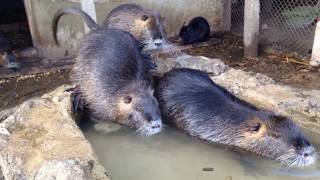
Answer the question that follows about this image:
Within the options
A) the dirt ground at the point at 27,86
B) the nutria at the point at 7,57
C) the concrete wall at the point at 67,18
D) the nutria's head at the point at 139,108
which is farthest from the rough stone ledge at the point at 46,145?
the concrete wall at the point at 67,18

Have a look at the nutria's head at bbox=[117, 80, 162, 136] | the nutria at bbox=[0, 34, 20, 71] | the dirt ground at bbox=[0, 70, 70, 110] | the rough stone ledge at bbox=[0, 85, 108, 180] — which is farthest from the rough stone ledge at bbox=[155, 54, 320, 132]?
the nutria at bbox=[0, 34, 20, 71]

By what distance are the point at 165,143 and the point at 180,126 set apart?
0.20m

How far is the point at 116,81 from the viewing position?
9.00 ft

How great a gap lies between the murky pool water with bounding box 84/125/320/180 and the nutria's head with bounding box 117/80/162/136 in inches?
2.5

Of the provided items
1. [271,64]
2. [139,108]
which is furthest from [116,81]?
[271,64]

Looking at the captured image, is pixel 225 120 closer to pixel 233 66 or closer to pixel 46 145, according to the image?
pixel 46 145

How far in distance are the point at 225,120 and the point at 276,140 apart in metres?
0.31

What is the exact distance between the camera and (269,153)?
232cm

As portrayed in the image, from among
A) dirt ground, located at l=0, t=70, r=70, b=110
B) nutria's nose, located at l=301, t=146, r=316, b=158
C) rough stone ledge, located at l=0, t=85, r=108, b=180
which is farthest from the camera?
dirt ground, located at l=0, t=70, r=70, b=110

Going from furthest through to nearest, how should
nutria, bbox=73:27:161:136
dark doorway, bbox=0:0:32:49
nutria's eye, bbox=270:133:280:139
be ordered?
dark doorway, bbox=0:0:32:49, nutria, bbox=73:27:161:136, nutria's eye, bbox=270:133:280:139

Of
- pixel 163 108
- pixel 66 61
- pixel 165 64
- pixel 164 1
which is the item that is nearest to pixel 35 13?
pixel 66 61

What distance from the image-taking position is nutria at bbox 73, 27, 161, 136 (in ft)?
8.40

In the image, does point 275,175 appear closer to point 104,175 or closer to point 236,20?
point 104,175

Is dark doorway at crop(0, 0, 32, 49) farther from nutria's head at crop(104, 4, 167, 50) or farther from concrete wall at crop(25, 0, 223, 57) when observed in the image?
nutria's head at crop(104, 4, 167, 50)
